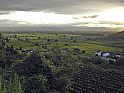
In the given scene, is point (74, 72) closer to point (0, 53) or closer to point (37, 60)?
point (37, 60)

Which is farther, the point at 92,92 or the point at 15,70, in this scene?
the point at 15,70

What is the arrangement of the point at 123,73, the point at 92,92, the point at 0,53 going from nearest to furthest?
the point at 92,92
the point at 123,73
the point at 0,53

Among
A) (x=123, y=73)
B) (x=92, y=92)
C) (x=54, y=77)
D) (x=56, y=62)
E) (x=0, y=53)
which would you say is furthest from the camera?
(x=0, y=53)

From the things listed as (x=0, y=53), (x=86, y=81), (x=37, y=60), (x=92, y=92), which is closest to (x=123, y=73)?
(x=86, y=81)

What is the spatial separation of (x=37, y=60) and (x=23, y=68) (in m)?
3.62

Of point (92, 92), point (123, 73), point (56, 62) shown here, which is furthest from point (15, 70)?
point (123, 73)

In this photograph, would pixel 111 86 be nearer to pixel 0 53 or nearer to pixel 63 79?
Answer: pixel 63 79

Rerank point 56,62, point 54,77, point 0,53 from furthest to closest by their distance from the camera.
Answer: point 0,53
point 56,62
point 54,77

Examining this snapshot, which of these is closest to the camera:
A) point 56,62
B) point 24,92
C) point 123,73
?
point 24,92

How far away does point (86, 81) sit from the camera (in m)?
60.0

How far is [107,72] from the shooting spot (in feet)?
213

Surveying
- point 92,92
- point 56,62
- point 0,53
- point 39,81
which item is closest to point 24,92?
point 39,81

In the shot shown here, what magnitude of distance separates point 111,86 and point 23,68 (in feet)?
68.5

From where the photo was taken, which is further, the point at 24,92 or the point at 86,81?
the point at 86,81
